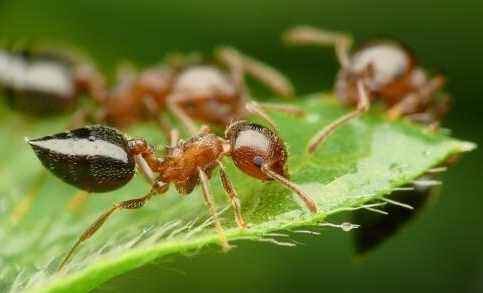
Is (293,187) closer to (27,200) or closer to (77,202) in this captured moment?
(77,202)

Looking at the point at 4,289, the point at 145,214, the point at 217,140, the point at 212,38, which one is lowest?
the point at 4,289

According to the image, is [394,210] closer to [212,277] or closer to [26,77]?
[212,277]

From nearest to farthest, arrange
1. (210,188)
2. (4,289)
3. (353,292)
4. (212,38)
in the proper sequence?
(4,289) < (210,188) < (353,292) < (212,38)

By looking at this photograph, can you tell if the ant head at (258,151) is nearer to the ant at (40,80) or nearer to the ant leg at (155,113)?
the ant leg at (155,113)

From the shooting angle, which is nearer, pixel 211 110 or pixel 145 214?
pixel 145 214

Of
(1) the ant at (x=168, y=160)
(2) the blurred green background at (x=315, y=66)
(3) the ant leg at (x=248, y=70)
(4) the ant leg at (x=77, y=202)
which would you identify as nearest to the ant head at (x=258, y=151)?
(1) the ant at (x=168, y=160)

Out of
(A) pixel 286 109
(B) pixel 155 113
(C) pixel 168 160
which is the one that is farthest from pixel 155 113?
(C) pixel 168 160

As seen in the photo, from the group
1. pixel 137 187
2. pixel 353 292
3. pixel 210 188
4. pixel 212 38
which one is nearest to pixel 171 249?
pixel 210 188
